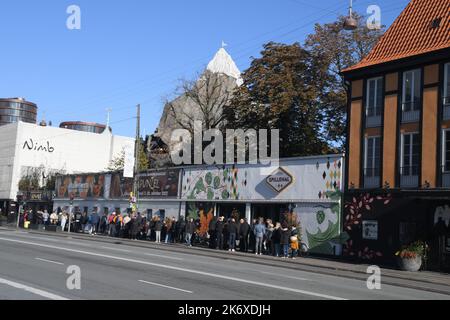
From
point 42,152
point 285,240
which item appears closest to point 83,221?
point 285,240

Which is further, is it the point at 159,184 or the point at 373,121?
the point at 159,184

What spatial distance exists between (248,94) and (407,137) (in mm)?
20640

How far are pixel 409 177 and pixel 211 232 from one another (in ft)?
37.8

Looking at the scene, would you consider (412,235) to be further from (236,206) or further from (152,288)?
(152,288)

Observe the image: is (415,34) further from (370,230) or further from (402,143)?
(370,230)

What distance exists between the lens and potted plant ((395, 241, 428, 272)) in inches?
897

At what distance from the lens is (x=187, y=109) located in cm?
6150

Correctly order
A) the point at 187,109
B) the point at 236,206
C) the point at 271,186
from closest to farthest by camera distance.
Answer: the point at 271,186, the point at 236,206, the point at 187,109

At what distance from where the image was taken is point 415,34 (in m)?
28.1

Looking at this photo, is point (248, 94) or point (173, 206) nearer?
point (173, 206)

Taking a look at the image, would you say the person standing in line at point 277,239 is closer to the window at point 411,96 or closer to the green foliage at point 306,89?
the window at point 411,96

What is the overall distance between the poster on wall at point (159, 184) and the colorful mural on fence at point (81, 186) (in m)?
6.81

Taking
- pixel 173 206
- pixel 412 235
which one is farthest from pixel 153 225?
pixel 412 235
